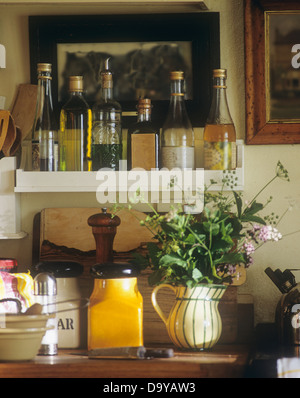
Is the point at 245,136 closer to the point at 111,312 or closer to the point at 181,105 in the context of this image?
the point at 181,105

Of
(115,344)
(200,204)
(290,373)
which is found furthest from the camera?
(200,204)

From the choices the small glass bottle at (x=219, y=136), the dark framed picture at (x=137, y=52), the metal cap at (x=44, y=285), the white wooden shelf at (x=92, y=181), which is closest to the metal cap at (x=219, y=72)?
the small glass bottle at (x=219, y=136)

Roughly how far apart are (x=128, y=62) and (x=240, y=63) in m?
0.32

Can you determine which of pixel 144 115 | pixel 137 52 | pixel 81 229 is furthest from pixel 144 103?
pixel 81 229

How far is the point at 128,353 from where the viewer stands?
138 centimetres

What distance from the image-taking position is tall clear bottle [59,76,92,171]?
5.46 feet

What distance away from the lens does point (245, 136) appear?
1744 mm

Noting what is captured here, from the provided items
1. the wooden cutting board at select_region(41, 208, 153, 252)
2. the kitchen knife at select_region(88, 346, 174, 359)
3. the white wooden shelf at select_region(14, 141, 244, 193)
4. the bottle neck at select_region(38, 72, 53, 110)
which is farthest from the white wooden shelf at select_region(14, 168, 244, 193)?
the kitchen knife at select_region(88, 346, 174, 359)

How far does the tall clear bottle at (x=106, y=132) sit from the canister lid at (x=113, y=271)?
295 mm

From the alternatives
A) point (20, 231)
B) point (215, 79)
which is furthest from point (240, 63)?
point (20, 231)

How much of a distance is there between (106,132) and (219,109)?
316 mm

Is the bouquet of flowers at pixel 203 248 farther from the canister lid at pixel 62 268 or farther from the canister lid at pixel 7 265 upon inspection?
the canister lid at pixel 7 265

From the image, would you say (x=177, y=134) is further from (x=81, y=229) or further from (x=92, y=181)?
(x=81, y=229)

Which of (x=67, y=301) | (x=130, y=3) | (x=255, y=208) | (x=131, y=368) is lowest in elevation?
(x=131, y=368)
